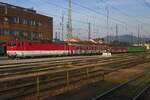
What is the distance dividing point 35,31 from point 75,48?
23.3 m

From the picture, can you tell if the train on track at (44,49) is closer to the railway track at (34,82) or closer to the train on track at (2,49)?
the train on track at (2,49)

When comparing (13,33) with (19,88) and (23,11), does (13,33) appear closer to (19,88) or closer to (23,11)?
(23,11)

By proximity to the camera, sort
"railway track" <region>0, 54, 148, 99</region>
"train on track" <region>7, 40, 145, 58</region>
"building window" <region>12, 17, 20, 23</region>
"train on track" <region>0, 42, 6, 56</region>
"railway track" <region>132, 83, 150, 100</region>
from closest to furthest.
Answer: "railway track" <region>0, 54, 148, 99</region>
"railway track" <region>132, 83, 150, 100</region>
"train on track" <region>7, 40, 145, 58</region>
"train on track" <region>0, 42, 6, 56</region>
"building window" <region>12, 17, 20, 23</region>

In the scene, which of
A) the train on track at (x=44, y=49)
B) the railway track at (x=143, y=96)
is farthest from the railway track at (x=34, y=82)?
the train on track at (x=44, y=49)

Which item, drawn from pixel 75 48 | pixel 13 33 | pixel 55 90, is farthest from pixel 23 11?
pixel 55 90

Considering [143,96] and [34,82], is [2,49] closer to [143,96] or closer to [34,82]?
[34,82]

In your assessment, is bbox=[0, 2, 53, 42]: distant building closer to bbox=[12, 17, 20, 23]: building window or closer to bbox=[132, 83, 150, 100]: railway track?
bbox=[12, 17, 20, 23]: building window

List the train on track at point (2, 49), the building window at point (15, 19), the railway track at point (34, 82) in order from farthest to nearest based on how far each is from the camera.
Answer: the building window at point (15, 19)
the train on track at point (2, 49)
the railway track at point (34, 82)

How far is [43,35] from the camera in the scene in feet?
274

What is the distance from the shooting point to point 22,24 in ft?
246

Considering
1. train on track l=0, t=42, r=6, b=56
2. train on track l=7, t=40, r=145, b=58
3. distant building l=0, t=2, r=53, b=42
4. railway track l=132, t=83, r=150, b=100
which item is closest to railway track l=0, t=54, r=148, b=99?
railway track l=132, t=83, r=150, b=100

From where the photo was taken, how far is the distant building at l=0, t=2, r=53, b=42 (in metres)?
67.2

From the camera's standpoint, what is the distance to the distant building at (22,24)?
67.2 metres

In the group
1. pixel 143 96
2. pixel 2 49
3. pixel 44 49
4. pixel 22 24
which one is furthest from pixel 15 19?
pixel 143 96
